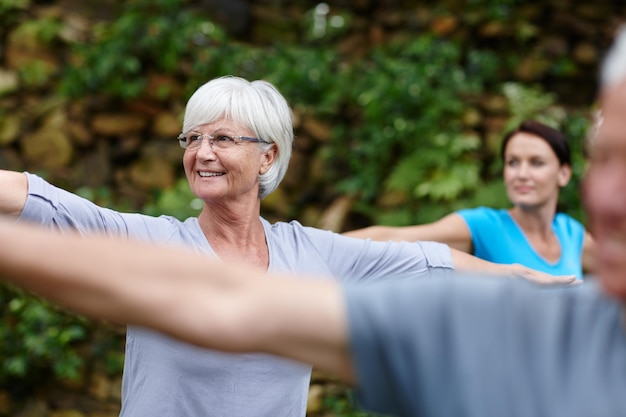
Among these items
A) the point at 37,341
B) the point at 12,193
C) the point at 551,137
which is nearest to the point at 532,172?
the point at 551,137

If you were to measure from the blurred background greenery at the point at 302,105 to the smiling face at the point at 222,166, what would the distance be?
9.89 ft

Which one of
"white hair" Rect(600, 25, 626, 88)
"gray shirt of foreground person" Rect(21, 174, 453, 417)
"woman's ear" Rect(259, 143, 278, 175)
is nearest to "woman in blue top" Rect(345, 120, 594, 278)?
"woman's ear" Rect(259, 143, 278, 175)

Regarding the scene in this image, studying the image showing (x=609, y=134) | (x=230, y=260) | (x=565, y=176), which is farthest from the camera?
(x=565, y=176)

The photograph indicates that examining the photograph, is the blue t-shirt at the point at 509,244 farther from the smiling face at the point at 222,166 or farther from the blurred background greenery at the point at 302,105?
the blurred background greenery at the point at 302,105

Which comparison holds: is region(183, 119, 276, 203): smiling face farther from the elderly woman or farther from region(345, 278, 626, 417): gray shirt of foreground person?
region(345, 278, 626, 417): gray shirt of foreground person

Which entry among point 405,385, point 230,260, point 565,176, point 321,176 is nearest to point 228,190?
point 230,260

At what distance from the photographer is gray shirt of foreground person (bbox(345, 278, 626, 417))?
856 millimetres

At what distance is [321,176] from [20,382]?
95.6 inches

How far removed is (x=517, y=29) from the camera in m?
6.48

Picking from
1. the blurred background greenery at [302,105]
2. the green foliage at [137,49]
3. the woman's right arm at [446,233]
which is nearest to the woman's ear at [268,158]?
the woman's right arm at [446,233]

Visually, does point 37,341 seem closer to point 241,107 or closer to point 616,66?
point 241,107

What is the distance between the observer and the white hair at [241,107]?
2330 millimetres

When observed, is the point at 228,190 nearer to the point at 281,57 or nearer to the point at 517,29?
the point at 281,57

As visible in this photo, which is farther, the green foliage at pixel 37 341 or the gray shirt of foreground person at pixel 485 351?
the green foliage at pixel 37 341
